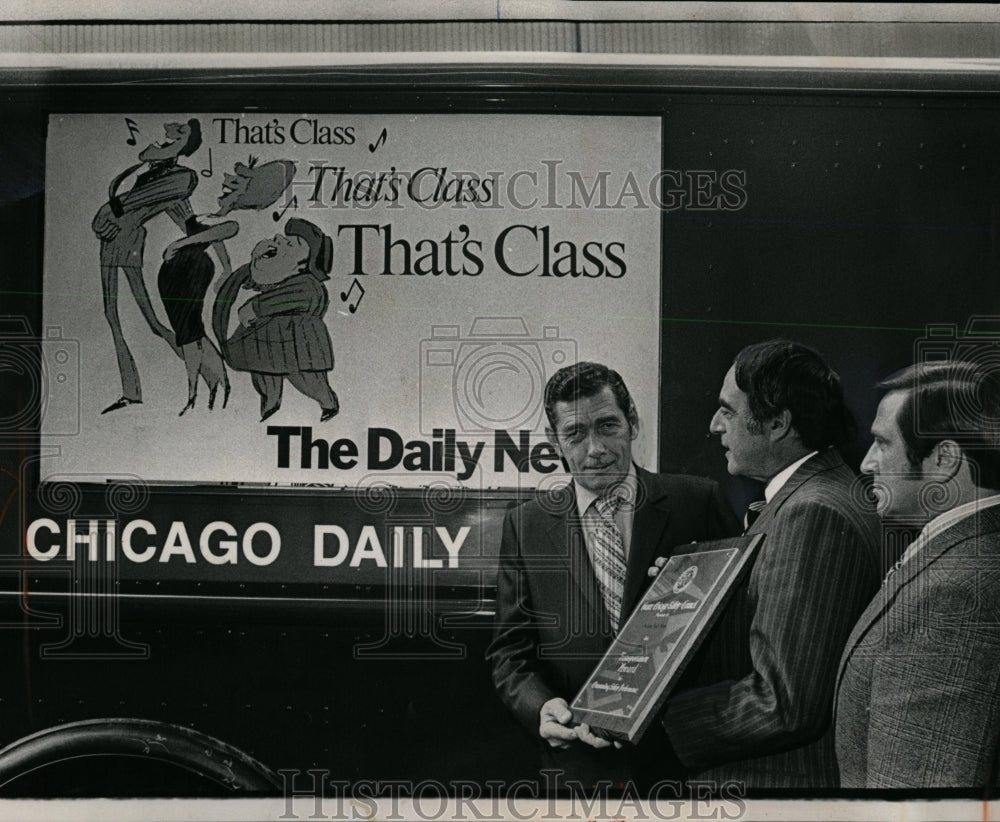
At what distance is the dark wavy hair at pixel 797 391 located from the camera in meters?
2.32

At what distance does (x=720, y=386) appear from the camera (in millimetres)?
2334

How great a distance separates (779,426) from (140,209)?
164cm

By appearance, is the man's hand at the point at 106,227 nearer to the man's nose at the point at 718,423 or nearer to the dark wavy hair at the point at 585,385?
the dark wavy hair at the point at 585,385

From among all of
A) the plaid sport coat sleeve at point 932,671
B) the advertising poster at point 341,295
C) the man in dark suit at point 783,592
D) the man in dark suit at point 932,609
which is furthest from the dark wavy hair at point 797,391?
the plaid sport coat sleeve at point 932,671

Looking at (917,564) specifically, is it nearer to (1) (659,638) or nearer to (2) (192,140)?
(1) (659,638)

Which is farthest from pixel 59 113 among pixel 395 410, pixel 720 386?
pixel 720 386

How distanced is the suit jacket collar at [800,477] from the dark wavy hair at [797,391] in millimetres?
29

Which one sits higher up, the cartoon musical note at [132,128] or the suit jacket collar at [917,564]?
the cartoon musical note at [132,128]

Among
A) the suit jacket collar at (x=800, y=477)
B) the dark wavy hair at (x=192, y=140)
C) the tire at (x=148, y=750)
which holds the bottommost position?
the tire at (x=148, y=750)

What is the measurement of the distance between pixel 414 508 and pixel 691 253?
35.9 inches

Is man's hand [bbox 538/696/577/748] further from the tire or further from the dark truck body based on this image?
the tire

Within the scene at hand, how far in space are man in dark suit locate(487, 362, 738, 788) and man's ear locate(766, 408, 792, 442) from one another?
192mm

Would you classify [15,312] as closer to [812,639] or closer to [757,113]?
[757,113]

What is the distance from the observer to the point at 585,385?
232 centimetres
